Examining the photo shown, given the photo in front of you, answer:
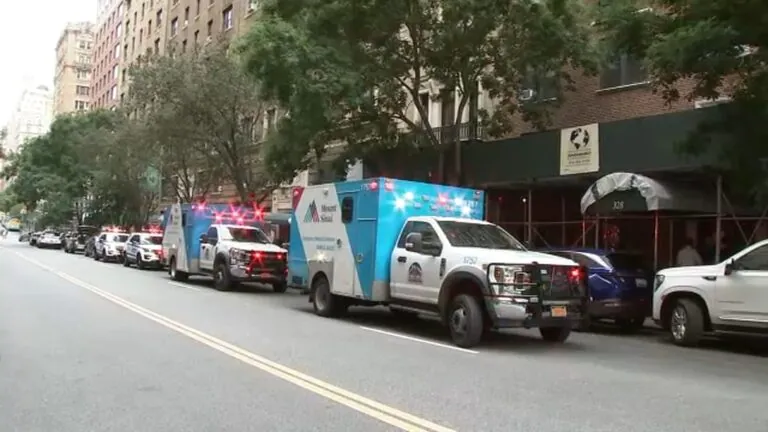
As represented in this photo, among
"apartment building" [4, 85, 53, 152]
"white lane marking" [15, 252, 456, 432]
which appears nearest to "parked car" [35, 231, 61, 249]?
"white lane marking" [15, 252, 456, 432]

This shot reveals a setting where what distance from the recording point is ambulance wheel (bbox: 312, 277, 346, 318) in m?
15.0

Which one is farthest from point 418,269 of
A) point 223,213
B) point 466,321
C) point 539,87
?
point 223,213

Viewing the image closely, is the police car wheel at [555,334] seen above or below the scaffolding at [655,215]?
below

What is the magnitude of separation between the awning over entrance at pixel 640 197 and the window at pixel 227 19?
3506 cm

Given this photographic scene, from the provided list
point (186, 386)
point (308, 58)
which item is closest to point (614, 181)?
point (308, 58)

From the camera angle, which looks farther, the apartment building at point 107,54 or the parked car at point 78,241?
the apartment building at point 107,54

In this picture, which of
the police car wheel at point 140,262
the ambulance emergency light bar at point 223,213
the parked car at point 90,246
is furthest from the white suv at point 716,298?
the parked car at point 90,246

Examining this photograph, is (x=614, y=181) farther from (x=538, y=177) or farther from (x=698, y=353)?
(x=698, y=353)

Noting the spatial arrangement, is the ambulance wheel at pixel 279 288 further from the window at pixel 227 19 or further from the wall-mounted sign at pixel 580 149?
the window at pixel 227 19

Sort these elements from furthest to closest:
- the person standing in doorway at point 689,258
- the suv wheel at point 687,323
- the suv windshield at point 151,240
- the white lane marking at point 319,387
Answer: the suv windshield at point 151,240, the person standing in doorway at point 689,258, the suv wheel at point 687,323, the white lane marking at point 319,387

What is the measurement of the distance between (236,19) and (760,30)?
38.3m

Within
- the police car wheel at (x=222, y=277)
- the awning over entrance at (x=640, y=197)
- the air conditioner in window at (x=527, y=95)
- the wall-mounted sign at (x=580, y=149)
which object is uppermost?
the air conditioner in window at (x=527, y=95)

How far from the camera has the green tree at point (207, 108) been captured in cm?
2877

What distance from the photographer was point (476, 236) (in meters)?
12.6
